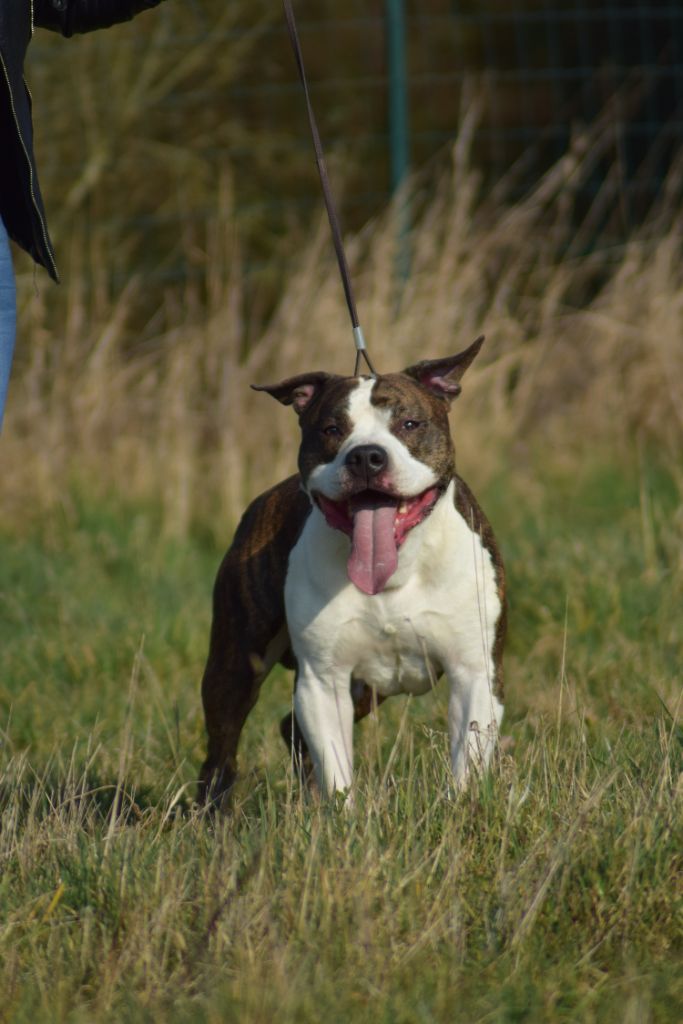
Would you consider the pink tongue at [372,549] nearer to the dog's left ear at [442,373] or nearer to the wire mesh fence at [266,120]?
the dog's left ear at [442,373]

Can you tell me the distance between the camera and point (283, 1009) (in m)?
2.80

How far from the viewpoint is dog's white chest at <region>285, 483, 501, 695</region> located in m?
4.09

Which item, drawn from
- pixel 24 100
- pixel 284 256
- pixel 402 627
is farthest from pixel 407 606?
pixel 284 256

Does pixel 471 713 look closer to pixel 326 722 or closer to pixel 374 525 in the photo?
pixel 326 722

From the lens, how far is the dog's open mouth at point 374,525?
3883mm

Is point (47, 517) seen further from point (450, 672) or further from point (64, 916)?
point (64, 916)

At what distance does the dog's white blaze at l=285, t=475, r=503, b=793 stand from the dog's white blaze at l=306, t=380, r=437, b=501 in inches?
6.9

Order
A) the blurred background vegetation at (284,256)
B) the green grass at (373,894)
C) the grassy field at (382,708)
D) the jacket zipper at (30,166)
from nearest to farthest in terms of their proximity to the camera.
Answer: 1. the green grass at (373,894)
2. the grassy field at (382,708)
3. the jacket zipper at (30,166)
4. the blurred background vegetation at (284,256)

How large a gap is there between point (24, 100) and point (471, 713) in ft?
5.75

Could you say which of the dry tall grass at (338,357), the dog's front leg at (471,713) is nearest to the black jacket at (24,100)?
the dog's front leg at (471,713)

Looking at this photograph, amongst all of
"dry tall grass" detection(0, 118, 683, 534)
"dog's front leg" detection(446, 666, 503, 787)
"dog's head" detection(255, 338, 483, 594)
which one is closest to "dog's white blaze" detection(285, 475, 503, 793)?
"dog's front leg" detection(446, 666, 503, 787)

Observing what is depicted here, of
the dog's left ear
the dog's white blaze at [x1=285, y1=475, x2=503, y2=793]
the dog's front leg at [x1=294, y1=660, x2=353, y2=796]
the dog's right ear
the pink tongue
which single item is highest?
the dog's left ear

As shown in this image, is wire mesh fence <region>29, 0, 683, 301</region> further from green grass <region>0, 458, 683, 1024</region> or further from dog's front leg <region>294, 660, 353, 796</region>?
green grass <region>0, 458, 683, 1024</region>

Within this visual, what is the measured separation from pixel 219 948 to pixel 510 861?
62 centimetres
